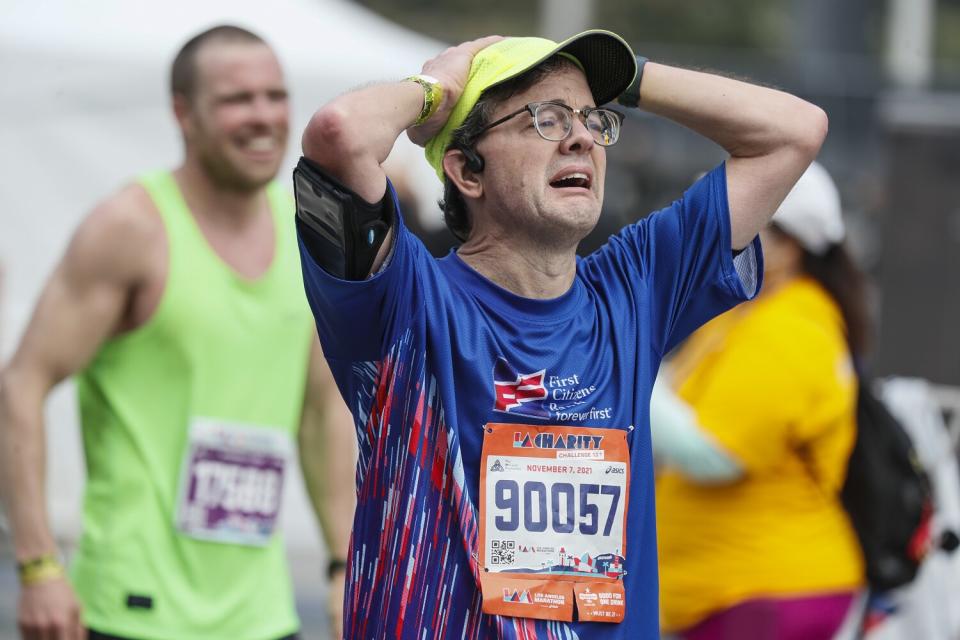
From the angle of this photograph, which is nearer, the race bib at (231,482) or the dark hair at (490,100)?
the dark hair at (490,100)

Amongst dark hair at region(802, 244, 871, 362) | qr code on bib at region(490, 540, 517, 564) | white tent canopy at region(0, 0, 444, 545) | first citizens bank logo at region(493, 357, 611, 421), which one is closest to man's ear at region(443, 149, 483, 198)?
first citizens bank logo at region(493, 357, 611, 421)

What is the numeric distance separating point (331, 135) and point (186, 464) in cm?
170

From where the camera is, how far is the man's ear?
2.89 metres

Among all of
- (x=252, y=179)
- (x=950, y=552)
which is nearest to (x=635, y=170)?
(x=950, y=552)

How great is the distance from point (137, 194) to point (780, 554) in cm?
219

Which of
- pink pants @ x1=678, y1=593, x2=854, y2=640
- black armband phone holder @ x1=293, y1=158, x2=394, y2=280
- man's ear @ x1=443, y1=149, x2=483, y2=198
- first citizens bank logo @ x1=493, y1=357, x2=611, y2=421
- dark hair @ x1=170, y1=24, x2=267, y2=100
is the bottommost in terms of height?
pink pants @ x1=678, y1=593, x2=854, y2=640

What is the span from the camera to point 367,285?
2561 millimetres

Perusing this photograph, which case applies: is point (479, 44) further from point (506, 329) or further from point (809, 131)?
point (809, 131)

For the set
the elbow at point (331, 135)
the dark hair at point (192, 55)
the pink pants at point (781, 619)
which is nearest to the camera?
the elbow at point (331, 135)

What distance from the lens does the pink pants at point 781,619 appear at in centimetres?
472

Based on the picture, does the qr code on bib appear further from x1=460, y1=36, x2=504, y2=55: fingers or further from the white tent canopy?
the white tent canopy

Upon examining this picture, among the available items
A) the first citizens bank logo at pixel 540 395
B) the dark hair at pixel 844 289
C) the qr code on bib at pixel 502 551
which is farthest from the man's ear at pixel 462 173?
the dark hair at pixel 844 289

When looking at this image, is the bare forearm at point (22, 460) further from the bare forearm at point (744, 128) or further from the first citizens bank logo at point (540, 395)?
the bare forearm at point (744, 128)

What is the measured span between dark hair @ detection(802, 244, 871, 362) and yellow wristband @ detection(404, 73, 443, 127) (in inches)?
103
